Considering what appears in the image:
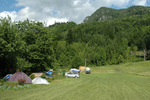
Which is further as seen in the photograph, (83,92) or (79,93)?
(83,92)

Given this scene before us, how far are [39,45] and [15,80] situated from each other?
59.8 feet

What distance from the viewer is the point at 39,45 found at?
4312cm

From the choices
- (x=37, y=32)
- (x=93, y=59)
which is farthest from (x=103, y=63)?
(x=37, y=32)

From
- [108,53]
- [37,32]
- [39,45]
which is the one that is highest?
[37,32]

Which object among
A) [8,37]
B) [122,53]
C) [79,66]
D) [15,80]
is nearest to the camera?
[15,80]

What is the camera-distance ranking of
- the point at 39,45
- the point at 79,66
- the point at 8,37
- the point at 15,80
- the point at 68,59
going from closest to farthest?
1. the point at 15,80
2. the point at 8,37
3. the point at 39,45
4. the point at 79,66
5. the point at 68,59

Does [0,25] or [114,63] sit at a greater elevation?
[0,25]

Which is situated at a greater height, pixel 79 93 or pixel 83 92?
pixel 79 93

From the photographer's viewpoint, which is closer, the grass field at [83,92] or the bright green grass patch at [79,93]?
the bright green grass patch at [79,93]

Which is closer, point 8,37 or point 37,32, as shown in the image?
point 8,37

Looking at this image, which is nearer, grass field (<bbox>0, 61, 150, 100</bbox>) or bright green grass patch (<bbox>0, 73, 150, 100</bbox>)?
bright green grass patch (<bbox>0, 73, 150, 100</bbox>)

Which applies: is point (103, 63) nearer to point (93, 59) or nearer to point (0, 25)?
point (93, 59)

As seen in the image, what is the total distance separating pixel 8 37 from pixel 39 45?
14407mm

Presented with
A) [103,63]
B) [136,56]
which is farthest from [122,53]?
[103,63]
